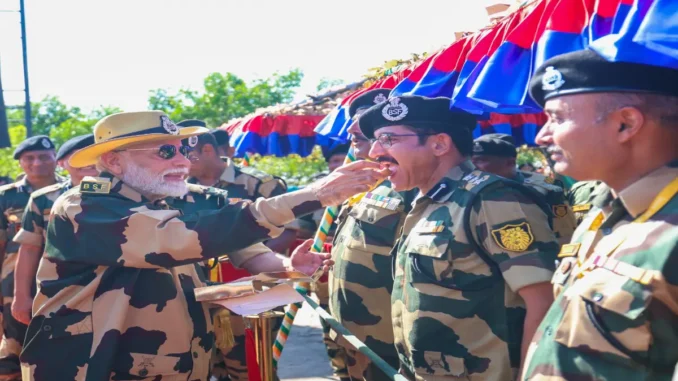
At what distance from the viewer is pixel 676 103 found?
202 centimetres

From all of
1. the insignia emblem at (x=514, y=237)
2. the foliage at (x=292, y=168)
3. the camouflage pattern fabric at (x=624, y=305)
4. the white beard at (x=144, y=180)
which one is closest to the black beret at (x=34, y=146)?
the white beard at (x=144, y=180)

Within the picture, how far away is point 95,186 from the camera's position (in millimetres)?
3932

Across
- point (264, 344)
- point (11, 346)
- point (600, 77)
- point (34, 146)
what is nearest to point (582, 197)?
point (264, 344)

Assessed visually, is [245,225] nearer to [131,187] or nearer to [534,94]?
[131,187]

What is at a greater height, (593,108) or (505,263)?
(593,108)

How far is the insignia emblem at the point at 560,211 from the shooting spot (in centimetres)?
481

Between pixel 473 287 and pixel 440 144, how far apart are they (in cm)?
80

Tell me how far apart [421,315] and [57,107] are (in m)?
41.1

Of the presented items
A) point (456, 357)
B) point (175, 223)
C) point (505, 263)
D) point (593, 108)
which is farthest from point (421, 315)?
point (593, 108)

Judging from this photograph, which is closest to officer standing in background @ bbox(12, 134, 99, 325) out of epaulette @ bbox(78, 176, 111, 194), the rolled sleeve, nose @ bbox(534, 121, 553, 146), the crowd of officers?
the crowd of officers

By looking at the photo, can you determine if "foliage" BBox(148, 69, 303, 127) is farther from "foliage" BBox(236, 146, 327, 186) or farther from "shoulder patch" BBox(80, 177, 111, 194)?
"shoulder patch" BBox(80, 177, 111, 194)

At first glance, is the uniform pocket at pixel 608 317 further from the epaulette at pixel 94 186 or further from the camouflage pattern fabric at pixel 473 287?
the epaulette at pixel 94 186

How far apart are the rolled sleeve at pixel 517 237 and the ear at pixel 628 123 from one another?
1120 mm

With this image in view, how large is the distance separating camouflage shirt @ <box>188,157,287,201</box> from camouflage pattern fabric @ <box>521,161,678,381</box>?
543cm
